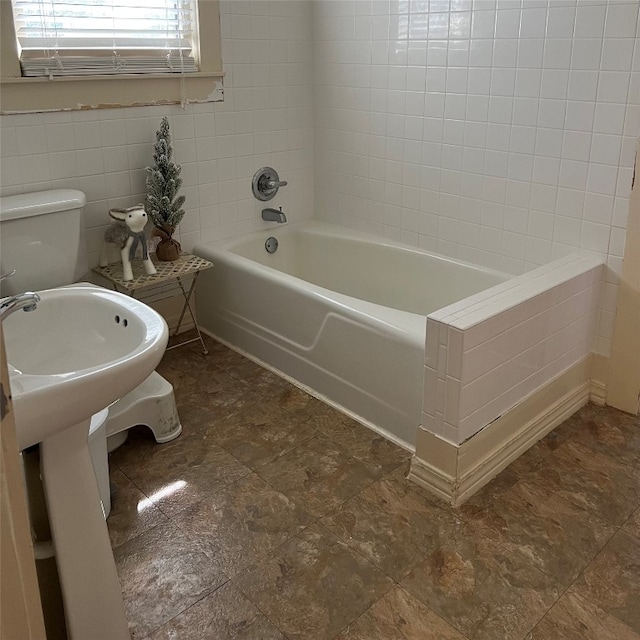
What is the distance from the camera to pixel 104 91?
269 cm

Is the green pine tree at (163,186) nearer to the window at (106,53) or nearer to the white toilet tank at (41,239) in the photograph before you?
the window at (106,53)

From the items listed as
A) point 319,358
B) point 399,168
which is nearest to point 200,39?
point 399,168

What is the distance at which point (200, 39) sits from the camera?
2898mm

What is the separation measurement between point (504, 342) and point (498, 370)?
0.09m

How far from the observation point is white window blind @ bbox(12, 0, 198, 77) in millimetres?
2467

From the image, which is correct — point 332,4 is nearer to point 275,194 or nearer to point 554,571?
point 275,194

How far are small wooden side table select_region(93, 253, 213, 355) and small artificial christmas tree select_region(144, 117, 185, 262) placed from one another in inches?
3.5

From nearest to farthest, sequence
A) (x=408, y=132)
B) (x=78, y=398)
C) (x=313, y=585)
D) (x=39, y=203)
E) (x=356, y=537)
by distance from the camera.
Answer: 1. (x=78, y=398)
2. (x=313, y=585)
3. (x=356, y=537)
4. (x=39, y=203)
5. (x=408, y=132)

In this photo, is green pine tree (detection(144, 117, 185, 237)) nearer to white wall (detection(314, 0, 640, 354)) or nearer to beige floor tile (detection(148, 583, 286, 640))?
white wall (detection(314, 0, 640, 354))

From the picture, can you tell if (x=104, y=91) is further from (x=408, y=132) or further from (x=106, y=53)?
(x=408, y=132)

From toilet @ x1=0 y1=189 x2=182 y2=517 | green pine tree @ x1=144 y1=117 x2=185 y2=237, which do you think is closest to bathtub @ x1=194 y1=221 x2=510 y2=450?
green pine tree @ x1=144 y1=117 x2=185 y2=237

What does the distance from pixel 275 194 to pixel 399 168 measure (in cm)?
66

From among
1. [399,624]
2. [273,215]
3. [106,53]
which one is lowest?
[399,624]

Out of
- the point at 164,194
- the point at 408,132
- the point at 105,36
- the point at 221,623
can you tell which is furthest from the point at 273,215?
the point at 221,623
